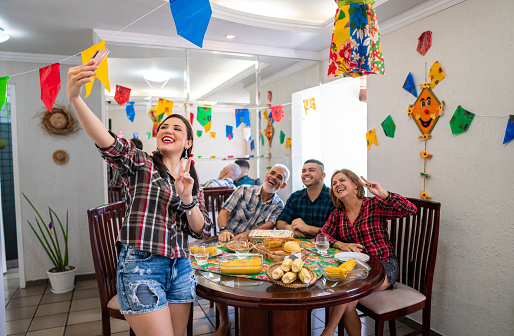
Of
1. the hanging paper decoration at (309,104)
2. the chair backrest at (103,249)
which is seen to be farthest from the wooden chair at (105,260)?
the hanging paper decoration at (309,104)

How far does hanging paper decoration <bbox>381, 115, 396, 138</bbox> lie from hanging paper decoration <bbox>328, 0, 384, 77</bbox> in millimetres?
1129

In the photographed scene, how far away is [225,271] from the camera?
1635mm

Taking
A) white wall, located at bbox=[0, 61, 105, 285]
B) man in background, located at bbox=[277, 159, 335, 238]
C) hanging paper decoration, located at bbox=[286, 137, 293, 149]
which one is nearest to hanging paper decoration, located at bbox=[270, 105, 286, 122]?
hanging paper decoration, located at bbox=[286, 137, 293, 149]

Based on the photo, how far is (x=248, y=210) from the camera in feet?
9.54

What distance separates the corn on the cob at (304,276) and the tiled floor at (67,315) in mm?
1349

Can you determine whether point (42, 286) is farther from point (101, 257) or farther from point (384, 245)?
point (384, 245)

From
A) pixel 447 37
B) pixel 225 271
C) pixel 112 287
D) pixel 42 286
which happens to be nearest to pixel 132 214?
pixel 225 271

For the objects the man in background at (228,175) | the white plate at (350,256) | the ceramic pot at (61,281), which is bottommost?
the ceramic pot at (61,281)

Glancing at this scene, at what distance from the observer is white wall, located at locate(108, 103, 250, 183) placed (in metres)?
3.44

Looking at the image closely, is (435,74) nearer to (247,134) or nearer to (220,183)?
→ (247,134)

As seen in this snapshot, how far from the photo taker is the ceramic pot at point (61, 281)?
11.5ft

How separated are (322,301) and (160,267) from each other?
A: 0.64 metres

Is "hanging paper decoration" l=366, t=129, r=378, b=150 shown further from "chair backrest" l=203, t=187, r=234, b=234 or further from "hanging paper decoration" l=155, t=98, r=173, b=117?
"hanging paper decoration" l=155, t=98, r=173, b=117

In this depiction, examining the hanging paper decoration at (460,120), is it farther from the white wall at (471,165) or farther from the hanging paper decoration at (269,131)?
the hanging paper decoration at (269,131)
